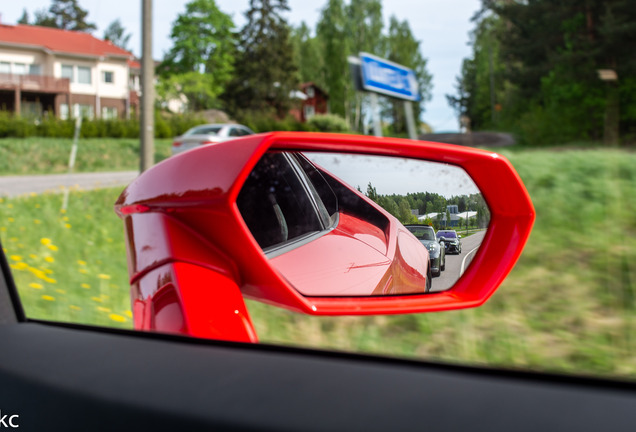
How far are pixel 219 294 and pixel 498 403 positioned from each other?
1.50 ft

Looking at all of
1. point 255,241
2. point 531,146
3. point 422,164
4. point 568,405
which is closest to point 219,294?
point 255,241

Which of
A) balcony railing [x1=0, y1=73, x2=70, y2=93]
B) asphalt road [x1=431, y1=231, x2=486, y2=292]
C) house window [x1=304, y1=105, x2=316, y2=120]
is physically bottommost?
asphalt road [x1=431, y1=231, x2=486, y2=292]

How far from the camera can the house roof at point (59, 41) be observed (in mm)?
1890

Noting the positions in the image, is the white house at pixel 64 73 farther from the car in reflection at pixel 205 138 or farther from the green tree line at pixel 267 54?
the car in reflection at pixel 205 138

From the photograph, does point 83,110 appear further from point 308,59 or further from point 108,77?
point 308,59

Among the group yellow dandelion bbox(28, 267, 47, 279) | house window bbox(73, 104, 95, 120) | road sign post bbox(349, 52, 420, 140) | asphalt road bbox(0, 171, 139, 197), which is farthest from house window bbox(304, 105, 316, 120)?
asphalt road bbox(0, 171, 139, 197)

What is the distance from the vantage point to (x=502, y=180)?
2.62ft

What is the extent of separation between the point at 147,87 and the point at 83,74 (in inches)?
11.3

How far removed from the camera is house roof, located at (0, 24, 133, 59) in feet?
6.20

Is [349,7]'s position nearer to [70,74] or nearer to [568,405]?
[70,74]

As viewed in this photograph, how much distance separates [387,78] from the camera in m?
2.62

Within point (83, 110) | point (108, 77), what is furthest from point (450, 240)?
point (83, 110)

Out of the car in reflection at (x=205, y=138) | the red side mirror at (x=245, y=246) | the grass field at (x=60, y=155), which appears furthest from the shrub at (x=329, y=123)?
the grass field at (x=60, y=155)

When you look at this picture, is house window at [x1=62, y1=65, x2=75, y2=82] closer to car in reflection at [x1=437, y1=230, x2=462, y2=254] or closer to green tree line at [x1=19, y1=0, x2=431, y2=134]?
green tree line at [x1=19, y1=0, x2=431, y2=134]
